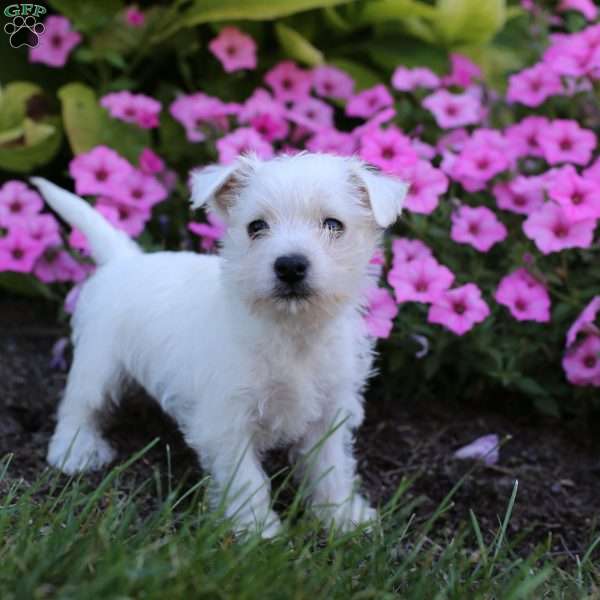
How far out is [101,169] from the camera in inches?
173

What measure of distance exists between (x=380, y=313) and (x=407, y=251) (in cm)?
35

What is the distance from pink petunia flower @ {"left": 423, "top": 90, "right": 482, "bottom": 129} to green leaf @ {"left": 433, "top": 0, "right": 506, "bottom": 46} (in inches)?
21.7

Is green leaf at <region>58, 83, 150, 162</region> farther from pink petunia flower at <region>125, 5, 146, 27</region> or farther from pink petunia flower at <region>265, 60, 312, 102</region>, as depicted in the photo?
pink petunia flower at <region>265, 60, 312, 102</region>

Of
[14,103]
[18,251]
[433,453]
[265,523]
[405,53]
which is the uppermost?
[405,53]

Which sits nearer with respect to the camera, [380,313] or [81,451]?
[81,451]

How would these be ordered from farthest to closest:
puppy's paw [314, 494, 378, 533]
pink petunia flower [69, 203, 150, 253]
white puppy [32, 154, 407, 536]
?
pink petunia flower [69, 203, 150, 253]
puppy's paw [314, 494, 378, 533]
white puppy [32, 154, 407, 536]

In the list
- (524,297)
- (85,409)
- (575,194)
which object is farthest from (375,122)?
(85,409)

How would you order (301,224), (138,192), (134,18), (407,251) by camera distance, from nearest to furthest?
(301,224) < (407,251) < (138,192) < (134,18)

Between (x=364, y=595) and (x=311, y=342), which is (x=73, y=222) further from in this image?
(x=364, y=595)

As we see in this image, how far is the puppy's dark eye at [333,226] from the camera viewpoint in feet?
9.53

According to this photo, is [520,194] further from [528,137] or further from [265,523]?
[265,523]

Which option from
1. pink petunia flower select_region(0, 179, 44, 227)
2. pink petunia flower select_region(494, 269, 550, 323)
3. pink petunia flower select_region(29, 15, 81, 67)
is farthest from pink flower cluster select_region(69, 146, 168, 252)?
pink petunia flower select_region(494, 269, 550, 323)

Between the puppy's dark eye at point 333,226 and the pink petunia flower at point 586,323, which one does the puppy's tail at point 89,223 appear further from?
the pink petunia flower at point 586,323

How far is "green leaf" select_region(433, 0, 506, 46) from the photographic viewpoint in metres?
4.76
